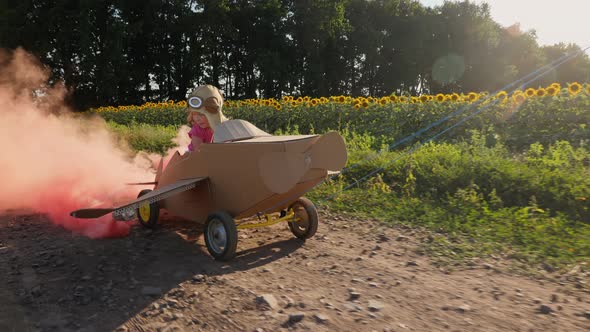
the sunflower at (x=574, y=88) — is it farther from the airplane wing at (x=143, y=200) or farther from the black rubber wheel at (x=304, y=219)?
the airplane wing at (x=143, y=200)

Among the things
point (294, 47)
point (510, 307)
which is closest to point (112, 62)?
point (294, 47)

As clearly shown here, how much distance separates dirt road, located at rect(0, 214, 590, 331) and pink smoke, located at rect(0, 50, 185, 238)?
87 cm

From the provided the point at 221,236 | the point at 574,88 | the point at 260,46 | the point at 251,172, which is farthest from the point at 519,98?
the point at 260,46

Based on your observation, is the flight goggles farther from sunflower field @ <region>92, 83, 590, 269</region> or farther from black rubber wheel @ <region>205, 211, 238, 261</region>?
sunflower field @ <region>92, 83, 590, 269</region>

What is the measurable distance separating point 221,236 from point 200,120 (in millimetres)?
1460

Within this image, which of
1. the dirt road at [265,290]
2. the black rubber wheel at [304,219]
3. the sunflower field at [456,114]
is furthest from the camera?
the sunflower field at [456,114]

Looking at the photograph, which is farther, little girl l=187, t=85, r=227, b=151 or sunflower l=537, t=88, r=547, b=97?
sunflower l=537, t=88, r=547, b=97

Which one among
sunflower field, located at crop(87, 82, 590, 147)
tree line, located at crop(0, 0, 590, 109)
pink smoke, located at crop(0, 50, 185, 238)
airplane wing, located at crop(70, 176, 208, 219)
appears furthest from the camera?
tree line, located at crop(0, 0, 590, 109)

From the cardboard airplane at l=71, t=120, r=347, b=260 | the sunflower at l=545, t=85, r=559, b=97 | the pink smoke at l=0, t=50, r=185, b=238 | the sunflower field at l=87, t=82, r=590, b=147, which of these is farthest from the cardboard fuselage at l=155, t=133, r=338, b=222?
the sunflower at l=545, t=85, r=559, b=97

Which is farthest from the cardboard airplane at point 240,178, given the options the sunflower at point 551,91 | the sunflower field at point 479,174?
the sunflower at point 551,91

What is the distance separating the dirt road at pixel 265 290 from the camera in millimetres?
2646

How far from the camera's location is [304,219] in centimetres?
437

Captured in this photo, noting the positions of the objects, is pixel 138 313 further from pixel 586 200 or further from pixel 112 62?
pixel 112 62

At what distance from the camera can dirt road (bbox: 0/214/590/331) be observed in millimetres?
2646
